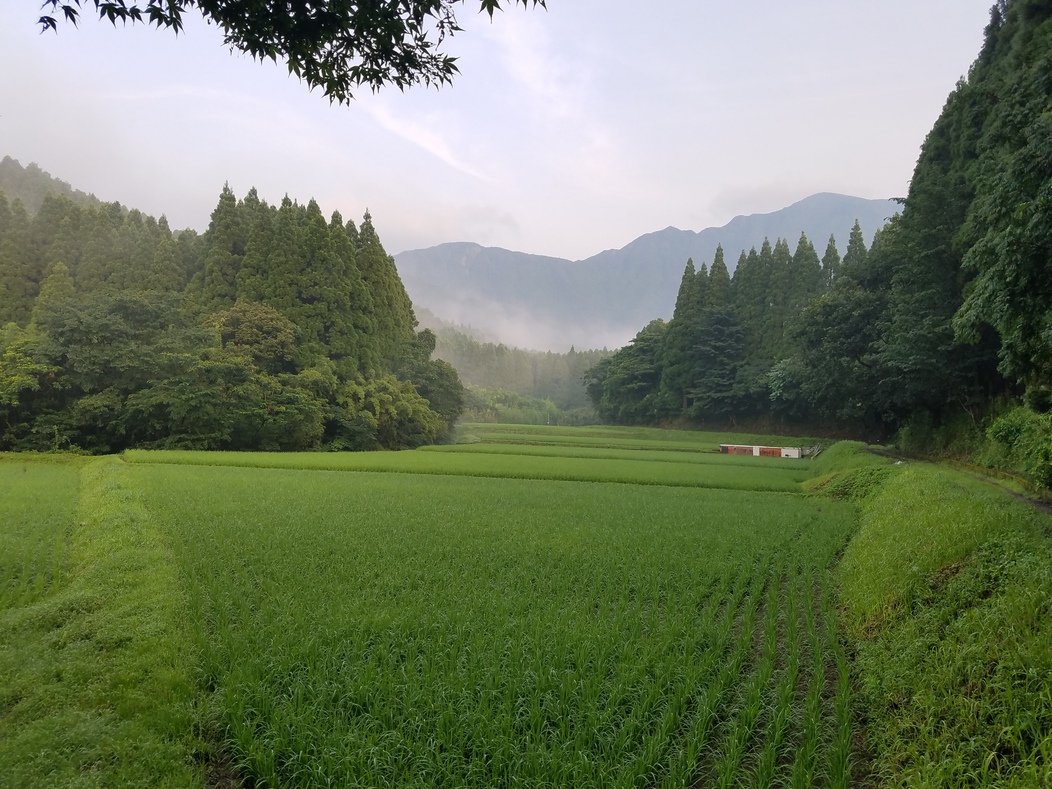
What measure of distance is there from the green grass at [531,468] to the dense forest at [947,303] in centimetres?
597

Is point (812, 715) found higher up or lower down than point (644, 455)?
higher up

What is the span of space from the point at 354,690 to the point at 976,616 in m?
5.39

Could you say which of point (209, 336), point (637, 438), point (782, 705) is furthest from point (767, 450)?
point (782, 705)

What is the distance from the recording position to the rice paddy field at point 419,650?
367 centimetres

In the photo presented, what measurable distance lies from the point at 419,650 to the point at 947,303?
21.6m

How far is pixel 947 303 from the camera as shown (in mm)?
18922

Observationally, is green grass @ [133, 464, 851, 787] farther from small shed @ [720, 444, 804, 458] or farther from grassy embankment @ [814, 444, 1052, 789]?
small shed @ [720, 444, 804, 458]

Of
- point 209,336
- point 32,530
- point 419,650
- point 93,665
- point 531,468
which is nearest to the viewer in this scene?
point 93,665

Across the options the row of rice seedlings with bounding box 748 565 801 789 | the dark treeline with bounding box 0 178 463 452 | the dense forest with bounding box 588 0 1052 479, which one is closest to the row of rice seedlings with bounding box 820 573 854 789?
the row of rice seedlings with bounding box 748 565 801 789

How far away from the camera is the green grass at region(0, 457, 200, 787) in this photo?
11.6 feet

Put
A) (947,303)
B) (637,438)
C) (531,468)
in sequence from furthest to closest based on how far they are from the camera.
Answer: (637,438) → (531,468) → (947,303)

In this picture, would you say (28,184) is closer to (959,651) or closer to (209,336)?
(209,336)

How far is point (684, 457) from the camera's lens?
27750 millimetres

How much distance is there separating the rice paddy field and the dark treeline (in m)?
13.8
